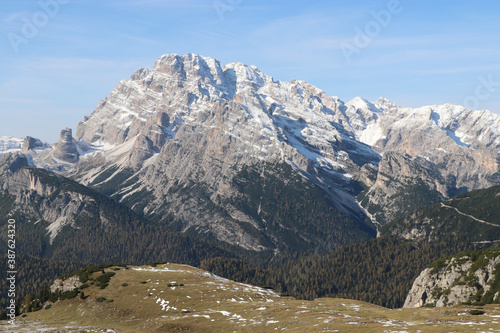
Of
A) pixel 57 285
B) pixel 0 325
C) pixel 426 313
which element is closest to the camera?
pixel 426 313

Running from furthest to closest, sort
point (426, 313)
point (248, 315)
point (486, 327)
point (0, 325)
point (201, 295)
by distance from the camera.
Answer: point (201, 295)
point (0, 325)
point (248, 315)
point (426, 313)
point (486, 327)

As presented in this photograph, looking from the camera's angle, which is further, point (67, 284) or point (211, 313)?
point (67, 284)

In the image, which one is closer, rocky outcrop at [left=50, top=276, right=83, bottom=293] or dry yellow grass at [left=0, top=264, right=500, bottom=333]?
dry yellow grass at [left=0, top=264, right=500, bottom=333]

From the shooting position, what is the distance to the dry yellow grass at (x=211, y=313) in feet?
329

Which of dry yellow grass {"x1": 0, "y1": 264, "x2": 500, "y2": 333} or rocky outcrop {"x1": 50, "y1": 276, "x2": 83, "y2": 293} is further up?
rocky outcrop {"x1": 50, "y1": 276, "x2": 83, "y2": 293}

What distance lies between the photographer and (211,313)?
12350cm

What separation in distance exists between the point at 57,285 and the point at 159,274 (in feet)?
101

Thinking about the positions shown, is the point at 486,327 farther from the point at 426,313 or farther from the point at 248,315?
the point at 248,315

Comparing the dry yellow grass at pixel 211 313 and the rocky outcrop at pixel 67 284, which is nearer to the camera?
the dry yellow grass at pixel 211 313

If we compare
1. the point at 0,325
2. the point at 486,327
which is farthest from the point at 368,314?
the point at 0,325

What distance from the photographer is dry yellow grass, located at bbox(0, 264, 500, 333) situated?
100250mm

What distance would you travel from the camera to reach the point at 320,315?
111938mm

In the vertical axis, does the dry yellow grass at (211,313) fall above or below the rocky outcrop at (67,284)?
below

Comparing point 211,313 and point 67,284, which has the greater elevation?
point 67,284
